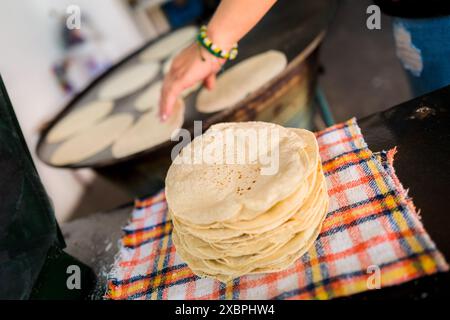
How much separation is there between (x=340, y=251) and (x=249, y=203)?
329 mm

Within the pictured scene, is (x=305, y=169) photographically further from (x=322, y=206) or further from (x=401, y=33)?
(x=401, y=33)

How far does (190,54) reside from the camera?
6.84 feet

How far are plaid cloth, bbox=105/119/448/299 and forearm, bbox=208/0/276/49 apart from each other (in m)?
0.66

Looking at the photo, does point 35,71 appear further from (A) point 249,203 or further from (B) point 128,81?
(A) point 249,203

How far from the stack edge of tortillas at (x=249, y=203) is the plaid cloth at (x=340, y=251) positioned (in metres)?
0.05

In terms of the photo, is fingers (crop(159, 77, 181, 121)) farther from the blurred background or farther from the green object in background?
the blurred background

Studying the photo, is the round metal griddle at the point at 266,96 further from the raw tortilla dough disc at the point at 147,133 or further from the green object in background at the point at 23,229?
the green object in background at the point at 23,229

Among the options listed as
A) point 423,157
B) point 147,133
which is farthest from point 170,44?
point 423,157

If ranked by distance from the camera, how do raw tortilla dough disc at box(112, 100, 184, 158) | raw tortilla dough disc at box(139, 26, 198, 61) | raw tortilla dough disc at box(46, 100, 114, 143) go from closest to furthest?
1. raw tortilla dough disc at box(112, 100, 184, 158)
2. raw tortilla dough disc at box(46, 100, 114, 143)
3. raw tortilla dough disc at box(139, 26, 198, 61)

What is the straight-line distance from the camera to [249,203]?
112 cm

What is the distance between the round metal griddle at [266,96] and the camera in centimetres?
229

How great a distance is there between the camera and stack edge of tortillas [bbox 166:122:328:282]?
44.4 inches

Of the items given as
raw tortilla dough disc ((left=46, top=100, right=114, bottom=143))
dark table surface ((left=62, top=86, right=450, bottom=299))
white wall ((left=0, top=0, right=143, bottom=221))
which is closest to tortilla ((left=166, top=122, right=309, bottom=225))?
dark table surface ((left=62, top=86, right=450, bottom=299))

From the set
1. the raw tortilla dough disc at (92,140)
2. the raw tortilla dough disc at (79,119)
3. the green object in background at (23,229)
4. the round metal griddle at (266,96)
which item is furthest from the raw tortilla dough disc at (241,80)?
the green object in background at (23,229)
